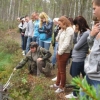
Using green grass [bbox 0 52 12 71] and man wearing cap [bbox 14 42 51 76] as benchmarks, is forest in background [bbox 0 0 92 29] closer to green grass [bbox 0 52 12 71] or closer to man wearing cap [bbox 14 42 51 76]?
green grass [bbox 0 52 12 71]

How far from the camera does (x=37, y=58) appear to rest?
6336mm

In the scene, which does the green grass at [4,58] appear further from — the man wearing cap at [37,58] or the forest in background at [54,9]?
the forest in background at [54,9]

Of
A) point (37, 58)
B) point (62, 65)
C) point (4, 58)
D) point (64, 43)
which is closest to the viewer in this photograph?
point (64, 43)

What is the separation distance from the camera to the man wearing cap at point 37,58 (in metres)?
6.18

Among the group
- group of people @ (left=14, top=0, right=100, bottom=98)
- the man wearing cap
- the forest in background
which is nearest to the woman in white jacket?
group of people @ (left=14, top=0, right=100, bottom=98)

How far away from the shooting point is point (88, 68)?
7.35 feet

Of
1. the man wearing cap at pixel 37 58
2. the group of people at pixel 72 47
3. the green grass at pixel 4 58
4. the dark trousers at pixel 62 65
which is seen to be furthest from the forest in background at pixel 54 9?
the dark trousers at pixel 62 65

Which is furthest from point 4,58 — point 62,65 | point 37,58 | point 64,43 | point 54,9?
point 54,9

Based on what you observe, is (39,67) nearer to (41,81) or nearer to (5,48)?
(41,81)

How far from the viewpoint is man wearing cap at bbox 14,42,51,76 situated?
6180 millimetres

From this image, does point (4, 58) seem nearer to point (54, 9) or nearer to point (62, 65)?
point (62, 65)

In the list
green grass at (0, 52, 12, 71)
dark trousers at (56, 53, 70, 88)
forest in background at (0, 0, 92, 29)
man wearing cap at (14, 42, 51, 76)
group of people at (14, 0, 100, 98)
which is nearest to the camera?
group of people at (14, 0, 100, 98)

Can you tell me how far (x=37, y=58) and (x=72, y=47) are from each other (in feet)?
5.16

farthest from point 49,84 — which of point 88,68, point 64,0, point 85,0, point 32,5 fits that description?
point 32,5
